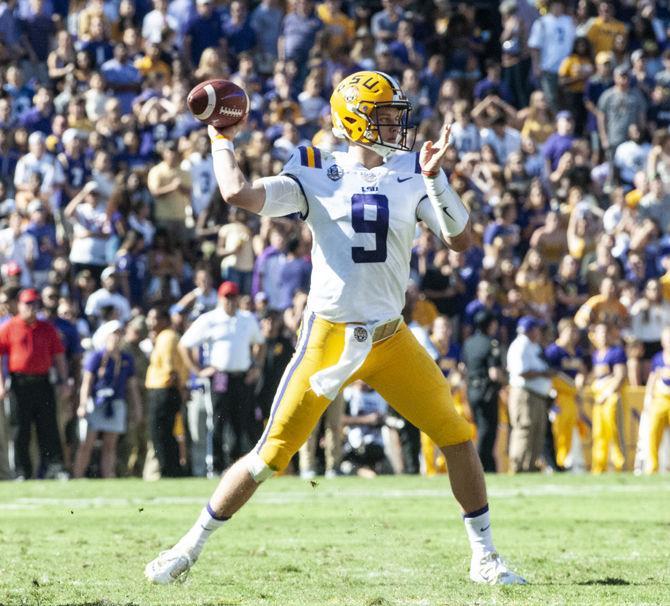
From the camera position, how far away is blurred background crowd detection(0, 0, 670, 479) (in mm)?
14508

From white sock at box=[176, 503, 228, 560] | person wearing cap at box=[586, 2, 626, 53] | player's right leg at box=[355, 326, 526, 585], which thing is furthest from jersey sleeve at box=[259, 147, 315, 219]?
person wearing cap at box=[586, 2, 626, 53]

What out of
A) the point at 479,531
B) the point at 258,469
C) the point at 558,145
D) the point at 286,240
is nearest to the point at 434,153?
the point at 258,469

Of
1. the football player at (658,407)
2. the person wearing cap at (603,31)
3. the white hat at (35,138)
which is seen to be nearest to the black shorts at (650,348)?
the football player at (658,407)

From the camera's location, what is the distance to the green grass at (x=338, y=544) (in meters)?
6.05

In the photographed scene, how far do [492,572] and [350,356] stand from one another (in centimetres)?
114

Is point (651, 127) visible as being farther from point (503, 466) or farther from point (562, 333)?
point (503, 466)

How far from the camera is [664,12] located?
862 inches

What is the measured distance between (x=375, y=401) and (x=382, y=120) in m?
8.73

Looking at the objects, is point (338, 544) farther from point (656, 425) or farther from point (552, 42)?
point (552, 42)

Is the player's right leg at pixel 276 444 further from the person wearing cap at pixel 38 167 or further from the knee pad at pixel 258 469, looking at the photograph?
the person wearing cap at pixel 38 167

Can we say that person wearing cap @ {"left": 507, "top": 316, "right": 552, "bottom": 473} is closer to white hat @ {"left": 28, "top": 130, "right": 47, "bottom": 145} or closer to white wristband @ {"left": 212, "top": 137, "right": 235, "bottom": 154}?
white hat @ {"left": 28, "top": 130, "right": 47, "bottom": 145}

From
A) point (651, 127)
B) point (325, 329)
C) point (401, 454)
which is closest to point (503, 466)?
point (401, 454)

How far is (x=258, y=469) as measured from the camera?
20.2ft

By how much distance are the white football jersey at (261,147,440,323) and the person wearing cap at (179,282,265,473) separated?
7889 mm
